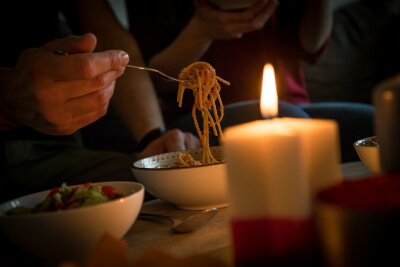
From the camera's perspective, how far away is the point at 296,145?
1.22 ft

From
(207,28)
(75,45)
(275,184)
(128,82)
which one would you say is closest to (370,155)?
(275,184)

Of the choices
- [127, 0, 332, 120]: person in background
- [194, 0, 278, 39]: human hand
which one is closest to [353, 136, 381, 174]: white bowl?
[194, 0, 278, 39]: human hand

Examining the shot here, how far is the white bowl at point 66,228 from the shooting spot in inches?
21.2

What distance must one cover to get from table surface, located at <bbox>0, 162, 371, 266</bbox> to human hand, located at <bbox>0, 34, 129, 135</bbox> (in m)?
0.25

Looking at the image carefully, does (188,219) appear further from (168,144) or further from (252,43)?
(252,43)

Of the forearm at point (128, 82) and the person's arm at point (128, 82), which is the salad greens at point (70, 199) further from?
the forearm at point (128, 82)

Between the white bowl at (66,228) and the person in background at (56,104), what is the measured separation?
302mm

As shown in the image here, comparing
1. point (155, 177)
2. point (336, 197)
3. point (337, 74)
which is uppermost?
point (336, 197)

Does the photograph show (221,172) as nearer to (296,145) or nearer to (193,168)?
(193,168)

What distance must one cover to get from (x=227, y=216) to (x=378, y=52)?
2.18m

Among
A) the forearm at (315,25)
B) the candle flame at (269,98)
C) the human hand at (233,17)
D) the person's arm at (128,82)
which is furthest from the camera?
the forearm at (315,25)

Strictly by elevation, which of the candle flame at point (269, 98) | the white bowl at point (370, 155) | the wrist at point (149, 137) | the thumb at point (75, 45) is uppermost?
the thumb at point (75, 45)

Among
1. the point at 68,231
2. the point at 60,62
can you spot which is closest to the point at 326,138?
the point at 68,231

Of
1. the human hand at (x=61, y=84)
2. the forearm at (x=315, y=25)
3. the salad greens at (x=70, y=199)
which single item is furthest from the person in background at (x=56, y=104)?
the forearm at (x=315, y=25)
